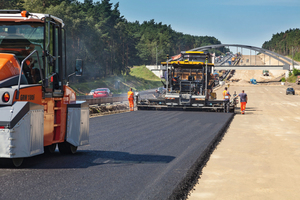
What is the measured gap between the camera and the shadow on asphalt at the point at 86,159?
7809mm

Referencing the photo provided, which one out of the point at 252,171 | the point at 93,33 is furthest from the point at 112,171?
the point at 93,33

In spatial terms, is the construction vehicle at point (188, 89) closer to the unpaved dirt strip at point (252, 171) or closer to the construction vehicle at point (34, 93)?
the unpaved dirt strip at point (252, 171)

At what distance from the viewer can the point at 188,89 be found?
26.6m

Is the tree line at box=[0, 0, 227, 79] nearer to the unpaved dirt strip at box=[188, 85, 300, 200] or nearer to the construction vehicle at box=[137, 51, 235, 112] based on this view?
the construction vehicle at box=[137, 51, 235, 112]

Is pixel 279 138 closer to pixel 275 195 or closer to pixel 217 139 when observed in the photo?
pixel 217 139

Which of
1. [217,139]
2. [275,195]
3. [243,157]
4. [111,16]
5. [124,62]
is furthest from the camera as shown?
[124,62]

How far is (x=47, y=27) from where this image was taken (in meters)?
7.88

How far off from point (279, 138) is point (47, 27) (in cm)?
959

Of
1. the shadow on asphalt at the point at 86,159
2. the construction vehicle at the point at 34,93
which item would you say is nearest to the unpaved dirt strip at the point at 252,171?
the shadow on asphalt at the point at 86,159

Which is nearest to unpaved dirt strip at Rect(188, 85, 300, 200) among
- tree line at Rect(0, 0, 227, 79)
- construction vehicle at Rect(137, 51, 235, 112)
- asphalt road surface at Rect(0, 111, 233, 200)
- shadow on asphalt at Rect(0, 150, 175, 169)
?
asphalt road surface at Rect(0, 111, 233, 200)

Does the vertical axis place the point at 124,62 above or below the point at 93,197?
above

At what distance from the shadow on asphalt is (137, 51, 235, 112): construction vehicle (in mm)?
16091

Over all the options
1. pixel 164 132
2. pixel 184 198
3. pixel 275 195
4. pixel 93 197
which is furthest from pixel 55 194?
pixel 164 132

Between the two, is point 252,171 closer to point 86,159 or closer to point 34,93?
point 86,159
